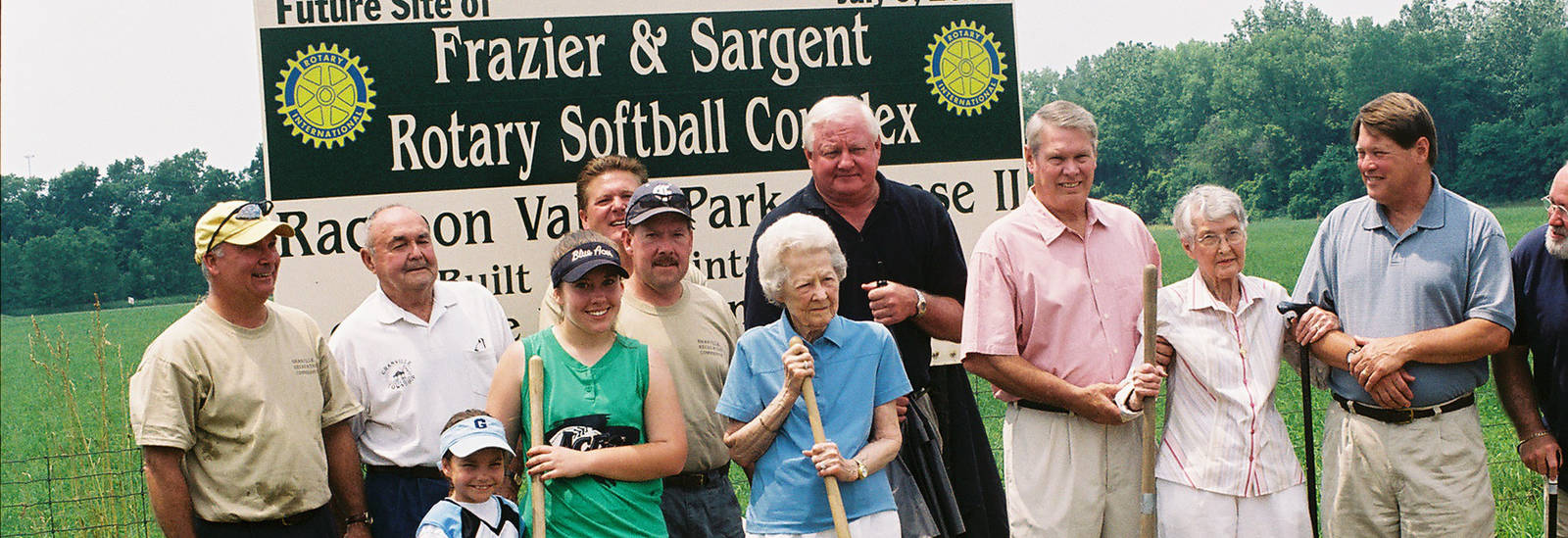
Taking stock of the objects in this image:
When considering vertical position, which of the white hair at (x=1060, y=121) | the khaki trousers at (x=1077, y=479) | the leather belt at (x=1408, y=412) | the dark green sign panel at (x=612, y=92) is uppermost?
the dark green sign panel at (x=612, y=92)

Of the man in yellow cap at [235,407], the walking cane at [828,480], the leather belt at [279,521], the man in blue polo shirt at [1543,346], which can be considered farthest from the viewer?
the man in blue polo shirt at [1543,346]

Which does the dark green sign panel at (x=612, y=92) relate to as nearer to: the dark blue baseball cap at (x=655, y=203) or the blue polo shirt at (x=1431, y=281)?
the dark blue baseball cap at (x=655, y=203)

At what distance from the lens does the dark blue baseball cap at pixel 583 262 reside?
3.65m

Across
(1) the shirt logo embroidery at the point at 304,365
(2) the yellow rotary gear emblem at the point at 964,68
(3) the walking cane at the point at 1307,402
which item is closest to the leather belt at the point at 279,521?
(1) the shirt logo embroidery at the point at 304,365

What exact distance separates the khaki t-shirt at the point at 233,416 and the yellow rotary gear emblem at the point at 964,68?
3141 mm

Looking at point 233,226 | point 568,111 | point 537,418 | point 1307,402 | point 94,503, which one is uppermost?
point 568,111

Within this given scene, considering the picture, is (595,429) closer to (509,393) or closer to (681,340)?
(509,393)

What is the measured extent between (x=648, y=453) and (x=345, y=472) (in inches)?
43.0

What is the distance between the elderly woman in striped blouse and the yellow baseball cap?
2.67m

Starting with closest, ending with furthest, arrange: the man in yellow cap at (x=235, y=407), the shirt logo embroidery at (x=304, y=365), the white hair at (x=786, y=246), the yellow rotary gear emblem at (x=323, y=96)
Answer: the white hair at (x=786, y=246), the man in yellow cap at (x=235, y=407), the shirt logo embroidery at (x=304, y=365), the yellow rotary gear emblem at (x=323, y=96)

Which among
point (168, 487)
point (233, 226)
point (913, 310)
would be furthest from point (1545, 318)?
point (168, 487)

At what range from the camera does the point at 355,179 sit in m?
5.39

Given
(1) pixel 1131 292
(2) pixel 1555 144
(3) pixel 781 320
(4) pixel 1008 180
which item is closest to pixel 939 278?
(1) pixel 1131 292

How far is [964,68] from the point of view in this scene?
5922mm
